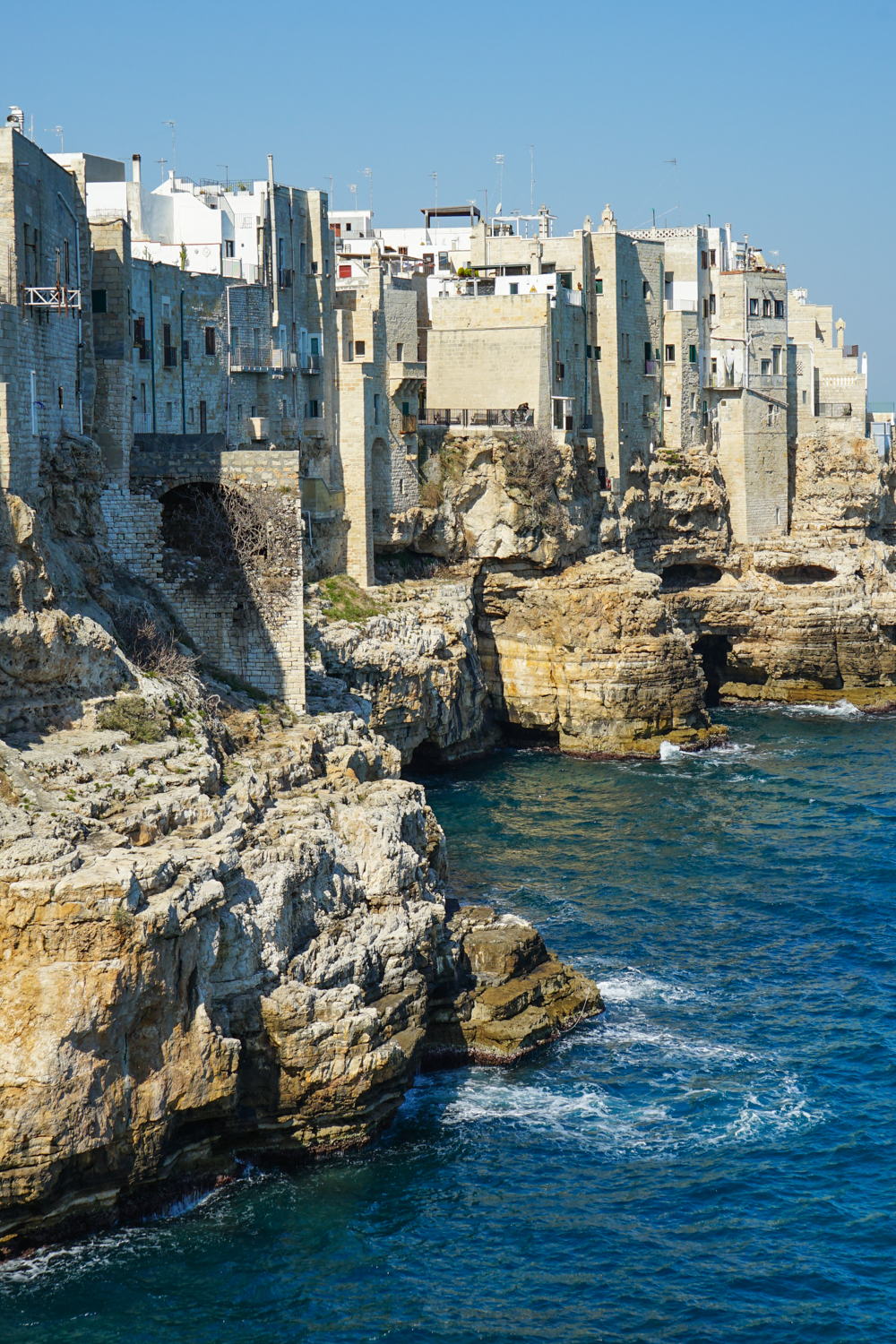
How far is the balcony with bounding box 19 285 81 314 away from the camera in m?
→ 31.5

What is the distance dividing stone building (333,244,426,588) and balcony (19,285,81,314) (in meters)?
18.9

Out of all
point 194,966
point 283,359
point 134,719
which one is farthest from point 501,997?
point 283,359

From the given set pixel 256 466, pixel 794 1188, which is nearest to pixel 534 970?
pixel 794 1188

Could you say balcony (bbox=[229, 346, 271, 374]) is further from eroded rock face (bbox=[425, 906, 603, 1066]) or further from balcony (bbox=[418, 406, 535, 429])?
eroded rock face (bbox=[425, 906, 603, 1066])

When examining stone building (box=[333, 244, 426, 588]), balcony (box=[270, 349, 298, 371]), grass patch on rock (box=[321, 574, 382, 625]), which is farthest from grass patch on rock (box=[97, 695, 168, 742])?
stone building (box=[333, 244, 426, 588])

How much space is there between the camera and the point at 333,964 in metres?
28.0

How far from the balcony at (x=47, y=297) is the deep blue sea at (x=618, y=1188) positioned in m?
17.1

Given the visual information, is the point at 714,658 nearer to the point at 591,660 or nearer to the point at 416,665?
the point at 591,660

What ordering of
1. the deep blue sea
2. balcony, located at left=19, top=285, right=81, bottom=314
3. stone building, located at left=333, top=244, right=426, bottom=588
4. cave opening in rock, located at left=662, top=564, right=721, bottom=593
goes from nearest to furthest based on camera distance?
the deep blue sea
balcony, located at left=19, top=285, right=81, bottom=314
stone building, located at left=333, top=244, right=426, bottom=588
cave opening in rock, located at left=662, top=564, right=721, bottom=593

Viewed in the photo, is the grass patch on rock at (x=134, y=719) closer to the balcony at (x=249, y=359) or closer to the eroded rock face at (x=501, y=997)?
the eroded rock face at (x=501, y=997)

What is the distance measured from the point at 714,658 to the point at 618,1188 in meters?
43.0

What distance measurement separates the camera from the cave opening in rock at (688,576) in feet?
222

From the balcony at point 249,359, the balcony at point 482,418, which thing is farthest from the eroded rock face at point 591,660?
the balcony at point 249,359

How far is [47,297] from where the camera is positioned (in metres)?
33.1
